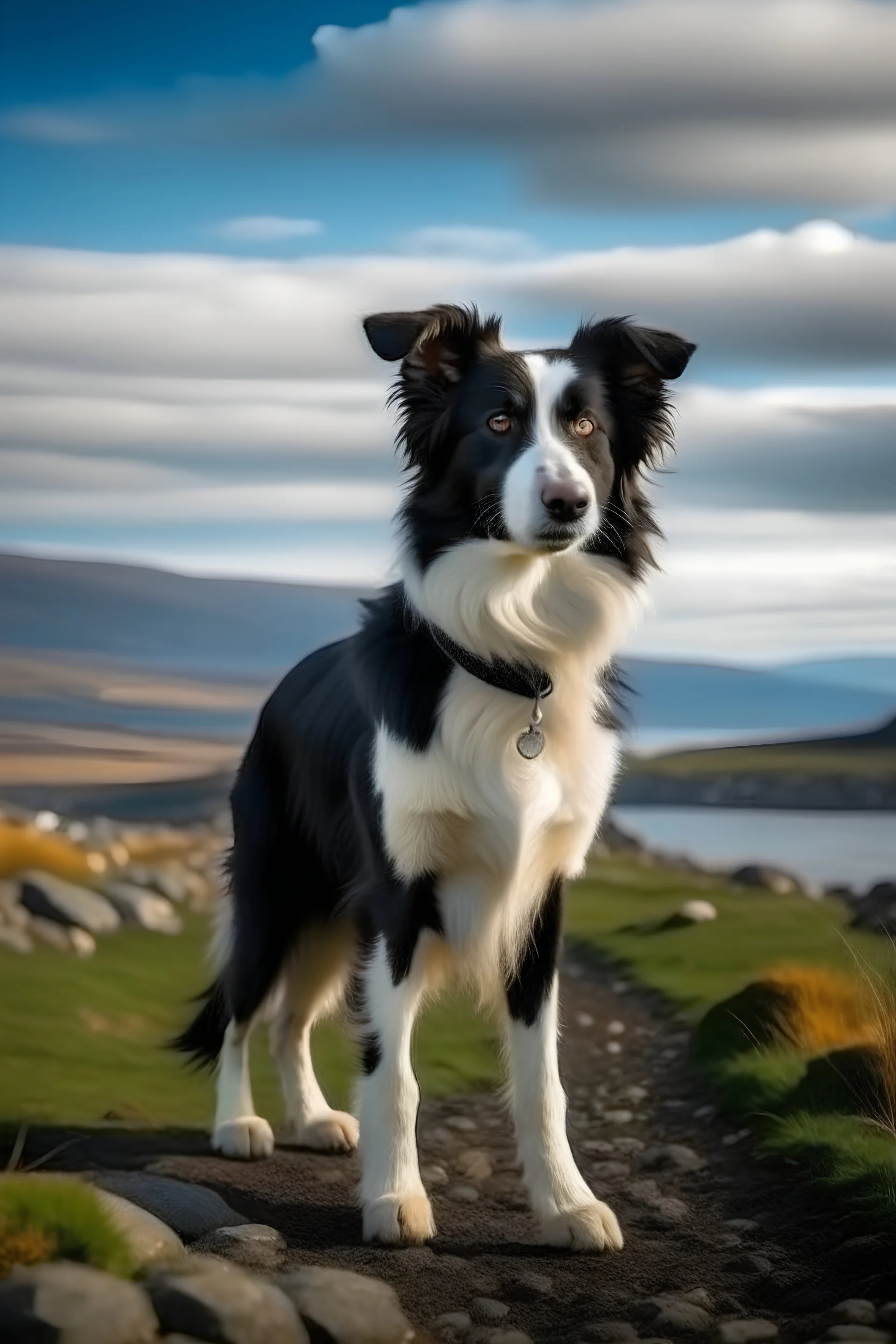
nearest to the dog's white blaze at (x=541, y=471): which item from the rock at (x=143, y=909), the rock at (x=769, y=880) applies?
the rock at (x=143, y=909)

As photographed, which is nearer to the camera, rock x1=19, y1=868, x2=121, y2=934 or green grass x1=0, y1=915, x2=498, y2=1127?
green grass x1=0, y1=915, x2=498, y2=1127

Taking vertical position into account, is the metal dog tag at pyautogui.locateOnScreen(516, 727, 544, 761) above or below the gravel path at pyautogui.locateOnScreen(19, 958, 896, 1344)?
above

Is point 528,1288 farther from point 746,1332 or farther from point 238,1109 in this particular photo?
point 238,1109

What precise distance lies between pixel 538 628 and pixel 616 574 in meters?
0.26

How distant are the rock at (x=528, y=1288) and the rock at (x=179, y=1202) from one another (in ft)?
2.37

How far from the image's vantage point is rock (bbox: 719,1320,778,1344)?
3.60 meters

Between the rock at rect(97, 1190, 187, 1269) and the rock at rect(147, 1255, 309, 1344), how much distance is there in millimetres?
97

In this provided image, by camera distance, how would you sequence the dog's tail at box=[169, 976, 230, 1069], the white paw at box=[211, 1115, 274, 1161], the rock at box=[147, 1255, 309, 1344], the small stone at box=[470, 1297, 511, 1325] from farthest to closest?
the dog's tail at box=[169, 976, 230, 1069] → the white paw at box=[211, 1115, 274, 1161] → the small stone at box=[470, 1297, 511, 1325] → the rock at box=[147, 1255, 309, 1344]

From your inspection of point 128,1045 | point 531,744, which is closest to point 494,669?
point 531,744

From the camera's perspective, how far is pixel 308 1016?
5141 millimetres

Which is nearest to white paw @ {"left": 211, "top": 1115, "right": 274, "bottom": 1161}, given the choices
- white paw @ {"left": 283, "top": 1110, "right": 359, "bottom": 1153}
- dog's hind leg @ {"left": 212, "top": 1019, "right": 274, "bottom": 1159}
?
dog's hind leg @ {"left": 212, "top": 1019, "right": 274, "bottom": 1159}

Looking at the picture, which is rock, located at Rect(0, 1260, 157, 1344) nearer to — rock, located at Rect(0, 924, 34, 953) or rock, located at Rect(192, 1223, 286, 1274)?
rock, located at Rect(192, 1223, 286, 1274)

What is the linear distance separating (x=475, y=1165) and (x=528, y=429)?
2.38 m

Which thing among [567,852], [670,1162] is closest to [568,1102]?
[670,1162]
